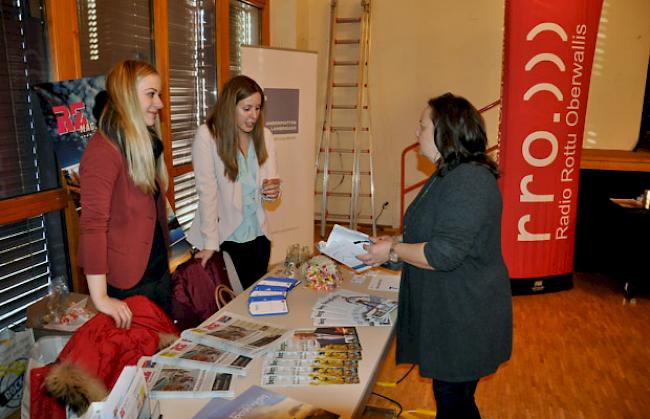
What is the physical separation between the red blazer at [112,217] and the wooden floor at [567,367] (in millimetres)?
1395

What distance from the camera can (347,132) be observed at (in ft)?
19.3

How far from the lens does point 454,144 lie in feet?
4.97

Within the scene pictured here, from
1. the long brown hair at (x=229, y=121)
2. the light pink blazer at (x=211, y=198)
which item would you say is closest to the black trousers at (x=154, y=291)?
the light pink blazer at (x=211, y=198)

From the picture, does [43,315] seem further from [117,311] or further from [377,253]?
[377,253]

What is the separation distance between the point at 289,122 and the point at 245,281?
2.08m

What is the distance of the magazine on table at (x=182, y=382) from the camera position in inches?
52.1

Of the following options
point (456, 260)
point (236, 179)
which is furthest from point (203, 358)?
point (236, 179)

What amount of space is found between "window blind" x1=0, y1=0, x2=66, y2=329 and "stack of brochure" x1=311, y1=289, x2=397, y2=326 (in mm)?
1603

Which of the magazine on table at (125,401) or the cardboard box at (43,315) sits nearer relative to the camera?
the magazine on table at (125,401)

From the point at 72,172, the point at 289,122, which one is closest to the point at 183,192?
the point at 289,122

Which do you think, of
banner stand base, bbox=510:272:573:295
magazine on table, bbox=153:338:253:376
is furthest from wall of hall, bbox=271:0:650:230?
magazine on table, bbox=153:338:253:376

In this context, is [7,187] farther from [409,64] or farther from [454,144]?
[409,64]

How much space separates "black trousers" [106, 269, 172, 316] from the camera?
1.81m

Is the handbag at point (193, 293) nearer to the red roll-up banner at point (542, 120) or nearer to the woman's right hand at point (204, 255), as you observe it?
the woman's right hand at point (204, 255)
